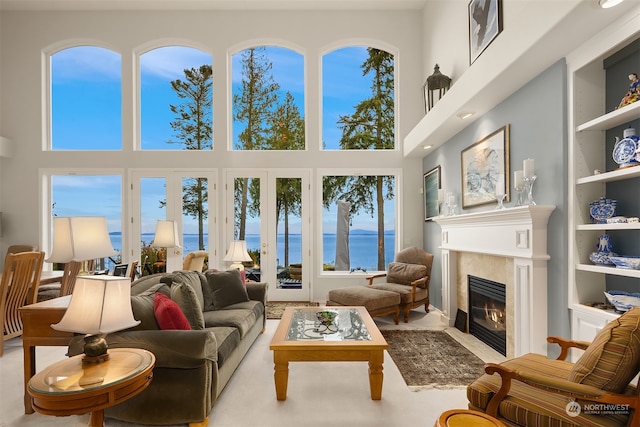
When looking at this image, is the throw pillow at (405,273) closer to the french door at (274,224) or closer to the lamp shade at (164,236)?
the french door at (274,224)

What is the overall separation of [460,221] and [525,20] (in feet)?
7.33

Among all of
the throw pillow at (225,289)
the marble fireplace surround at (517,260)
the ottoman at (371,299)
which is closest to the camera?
the marble fireplace surround at (517,260)

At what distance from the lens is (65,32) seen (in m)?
6.27

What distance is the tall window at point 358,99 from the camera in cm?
636

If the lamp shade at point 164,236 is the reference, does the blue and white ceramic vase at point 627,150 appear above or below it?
above

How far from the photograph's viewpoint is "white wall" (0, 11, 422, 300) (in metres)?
6.16

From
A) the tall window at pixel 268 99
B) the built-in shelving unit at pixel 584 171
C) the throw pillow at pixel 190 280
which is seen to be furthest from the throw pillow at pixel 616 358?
the tall window at pixel 268 99

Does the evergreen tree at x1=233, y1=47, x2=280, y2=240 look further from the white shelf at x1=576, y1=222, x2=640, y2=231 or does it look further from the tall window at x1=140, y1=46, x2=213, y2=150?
the white shelf at x1=576, y1=222, x2=640, y2=231

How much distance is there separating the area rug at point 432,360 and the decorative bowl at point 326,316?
2.19 feet

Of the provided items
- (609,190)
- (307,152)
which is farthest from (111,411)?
(307,152)

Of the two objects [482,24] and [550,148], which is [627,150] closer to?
[550,148]

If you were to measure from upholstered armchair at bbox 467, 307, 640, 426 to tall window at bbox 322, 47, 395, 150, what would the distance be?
501 centimetres

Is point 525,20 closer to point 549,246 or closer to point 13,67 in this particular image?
point 549,246

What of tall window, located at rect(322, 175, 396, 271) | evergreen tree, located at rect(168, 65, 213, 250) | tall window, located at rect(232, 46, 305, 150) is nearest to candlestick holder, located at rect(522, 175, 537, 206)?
tall window, located at rect(322, 175, 396, 271)
